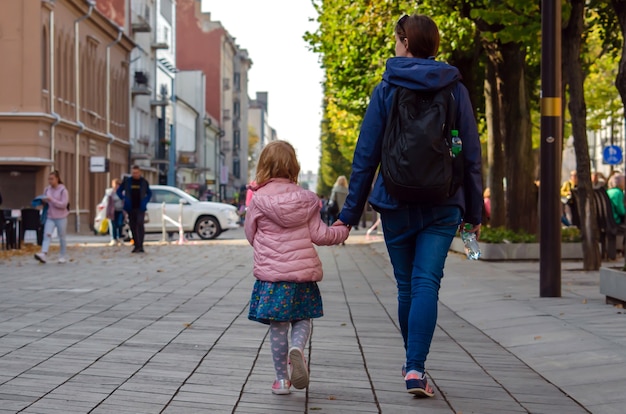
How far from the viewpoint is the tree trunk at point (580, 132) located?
1656 centimetres

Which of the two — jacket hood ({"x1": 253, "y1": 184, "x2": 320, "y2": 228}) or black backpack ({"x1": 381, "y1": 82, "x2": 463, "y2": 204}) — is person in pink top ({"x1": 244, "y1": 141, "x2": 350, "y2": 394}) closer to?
jacket hood ({"x1": 253, "y1": 184, "x2": 320, "y2": 228})

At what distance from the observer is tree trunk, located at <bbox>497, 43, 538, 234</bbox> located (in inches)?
928

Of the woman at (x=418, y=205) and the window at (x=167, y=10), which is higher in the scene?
the window at (x=167, y=10)

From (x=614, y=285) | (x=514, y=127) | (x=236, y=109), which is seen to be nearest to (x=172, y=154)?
(x=514, y=127)

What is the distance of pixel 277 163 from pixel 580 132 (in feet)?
35.8

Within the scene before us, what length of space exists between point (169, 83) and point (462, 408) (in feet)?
240

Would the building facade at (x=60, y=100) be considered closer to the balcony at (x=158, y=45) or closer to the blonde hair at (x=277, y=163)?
the balcony at (x=158, y=45)

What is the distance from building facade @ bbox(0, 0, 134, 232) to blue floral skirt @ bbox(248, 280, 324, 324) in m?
34.7

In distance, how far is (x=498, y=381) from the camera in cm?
716

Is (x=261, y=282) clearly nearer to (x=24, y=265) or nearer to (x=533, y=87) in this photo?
(x=24, y=265)

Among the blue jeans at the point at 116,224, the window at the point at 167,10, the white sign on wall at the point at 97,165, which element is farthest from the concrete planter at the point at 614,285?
the window at the point at 167,10

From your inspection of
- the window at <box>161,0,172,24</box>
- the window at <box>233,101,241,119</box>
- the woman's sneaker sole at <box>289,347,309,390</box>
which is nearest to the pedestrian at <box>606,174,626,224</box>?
the woman's sneaker sole at <box>289,347,309,390</box>

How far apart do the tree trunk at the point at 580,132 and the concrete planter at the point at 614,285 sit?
4.94 m

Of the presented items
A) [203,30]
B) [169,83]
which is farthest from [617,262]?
[203,30]
